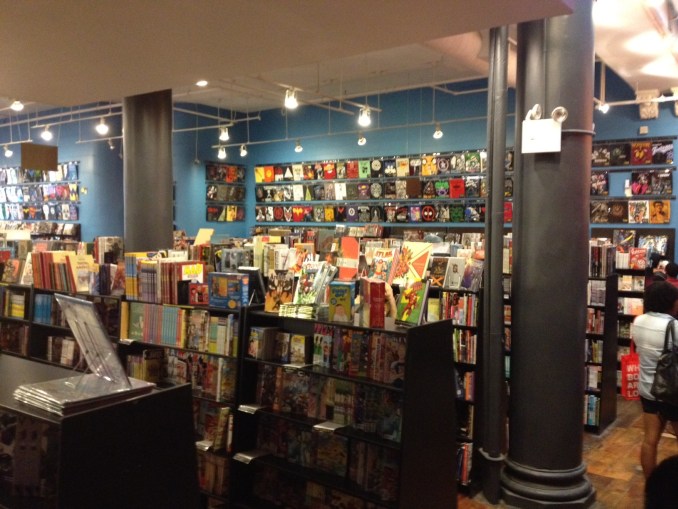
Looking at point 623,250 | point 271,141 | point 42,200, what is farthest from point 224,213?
point 623,250

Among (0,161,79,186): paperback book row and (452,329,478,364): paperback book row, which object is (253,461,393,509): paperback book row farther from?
(0,161,79,186): paperback book row

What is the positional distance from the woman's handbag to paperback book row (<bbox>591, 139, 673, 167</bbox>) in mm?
5586

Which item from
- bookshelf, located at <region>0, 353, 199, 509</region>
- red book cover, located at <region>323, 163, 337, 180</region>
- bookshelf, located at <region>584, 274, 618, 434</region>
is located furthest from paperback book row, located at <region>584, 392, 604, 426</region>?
red book cover, located at <region>323, 163, 337, 180</region>

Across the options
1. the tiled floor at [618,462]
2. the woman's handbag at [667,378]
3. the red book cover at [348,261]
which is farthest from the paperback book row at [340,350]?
the woman's handbag at [667,378]

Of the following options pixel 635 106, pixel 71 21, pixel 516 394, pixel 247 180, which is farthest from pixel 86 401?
pixel 247 180

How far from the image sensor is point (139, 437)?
218cm

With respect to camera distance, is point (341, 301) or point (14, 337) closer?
point (341, 301)

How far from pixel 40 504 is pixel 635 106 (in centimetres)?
1001

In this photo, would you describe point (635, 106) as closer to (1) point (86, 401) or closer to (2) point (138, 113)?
(2) point (138, 113)

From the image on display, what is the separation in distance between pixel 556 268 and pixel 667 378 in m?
1.06

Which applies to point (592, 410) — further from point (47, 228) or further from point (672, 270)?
point (47, 228)

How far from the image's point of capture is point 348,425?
12.6 feet

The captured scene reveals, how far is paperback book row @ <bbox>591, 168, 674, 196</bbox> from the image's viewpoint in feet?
30.4

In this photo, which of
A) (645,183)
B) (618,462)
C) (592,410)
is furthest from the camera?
(645,183)
